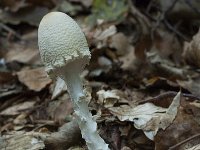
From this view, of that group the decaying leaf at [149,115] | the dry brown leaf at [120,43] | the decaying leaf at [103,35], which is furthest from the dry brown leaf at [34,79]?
the decaying leaf at [149,115]

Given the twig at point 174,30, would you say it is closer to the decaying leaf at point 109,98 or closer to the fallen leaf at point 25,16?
the fallen leaf at point 25,16

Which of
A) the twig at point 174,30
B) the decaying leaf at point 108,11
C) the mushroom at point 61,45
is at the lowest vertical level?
the twig at point 174,30

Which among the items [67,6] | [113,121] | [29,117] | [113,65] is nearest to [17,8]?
[67,6]

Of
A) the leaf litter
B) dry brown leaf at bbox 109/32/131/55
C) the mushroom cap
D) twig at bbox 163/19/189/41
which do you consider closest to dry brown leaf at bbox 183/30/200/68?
the leaf litter

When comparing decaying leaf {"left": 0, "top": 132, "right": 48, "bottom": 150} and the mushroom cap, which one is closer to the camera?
the mushroom cap

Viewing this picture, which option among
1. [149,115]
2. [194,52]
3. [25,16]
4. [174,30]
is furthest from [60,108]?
[25,16]

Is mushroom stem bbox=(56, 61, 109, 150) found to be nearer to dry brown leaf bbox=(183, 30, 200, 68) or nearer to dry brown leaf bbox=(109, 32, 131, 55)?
dry brown leaf bbox=(183, 30, 200, 68)

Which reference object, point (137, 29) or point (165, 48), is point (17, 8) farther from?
point (165, 48)
